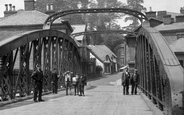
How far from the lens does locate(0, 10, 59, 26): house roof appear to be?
3931 centimetres

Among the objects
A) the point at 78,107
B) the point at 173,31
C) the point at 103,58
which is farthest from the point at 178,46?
the point at 103,58

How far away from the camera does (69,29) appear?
139 feet

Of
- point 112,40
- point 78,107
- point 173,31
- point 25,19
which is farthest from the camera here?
point 112,40

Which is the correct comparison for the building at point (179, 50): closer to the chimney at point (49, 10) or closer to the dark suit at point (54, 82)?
the chimney at point (49, 10)

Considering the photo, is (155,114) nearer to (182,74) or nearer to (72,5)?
(182,74)

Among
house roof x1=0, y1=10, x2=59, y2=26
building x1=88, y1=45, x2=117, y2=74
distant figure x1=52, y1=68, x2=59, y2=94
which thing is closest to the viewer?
distant figure x1=52, y1=68, x2=59, y2=94

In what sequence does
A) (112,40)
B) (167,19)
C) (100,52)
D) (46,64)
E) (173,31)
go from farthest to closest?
1. (112,40)
2. (100,52)
3. (167,19)
4. (173,31)
5. (46,64)

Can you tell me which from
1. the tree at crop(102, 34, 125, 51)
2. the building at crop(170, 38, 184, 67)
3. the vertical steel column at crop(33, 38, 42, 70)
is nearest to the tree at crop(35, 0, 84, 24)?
the tree at crop(102, 34, 125, 51)

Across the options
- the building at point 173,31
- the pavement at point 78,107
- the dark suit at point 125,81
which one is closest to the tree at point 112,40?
the building at point 173,31

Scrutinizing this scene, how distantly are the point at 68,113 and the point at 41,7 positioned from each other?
67.9m

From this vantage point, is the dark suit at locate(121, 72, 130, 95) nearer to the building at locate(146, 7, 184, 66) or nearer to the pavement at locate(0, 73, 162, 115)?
the pavement at locate(0, 73, 162, 115)

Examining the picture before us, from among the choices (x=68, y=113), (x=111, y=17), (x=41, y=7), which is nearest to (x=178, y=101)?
(x=68, y=113)

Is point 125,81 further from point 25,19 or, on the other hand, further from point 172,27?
point 172,27

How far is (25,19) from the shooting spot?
40.1m
